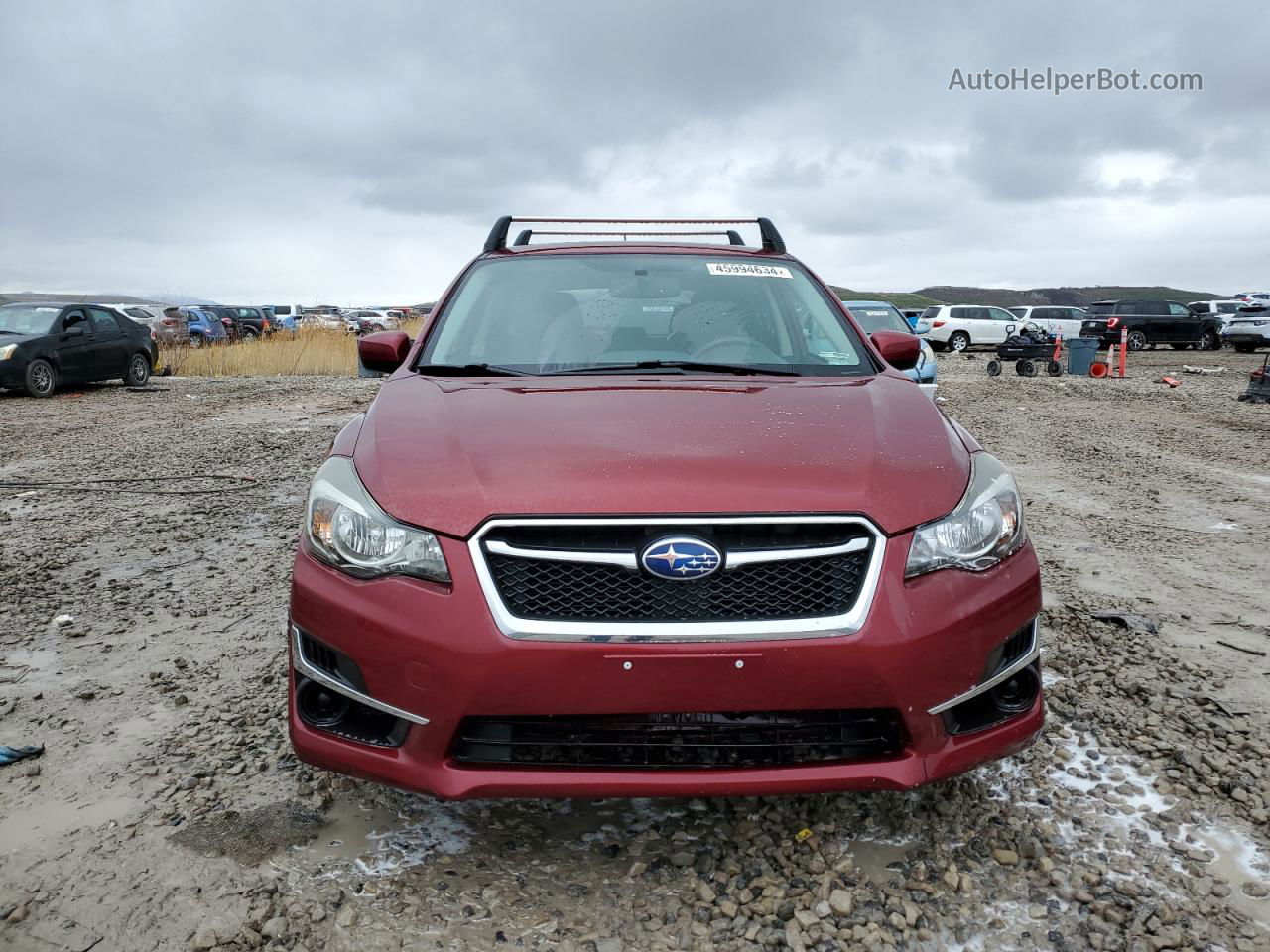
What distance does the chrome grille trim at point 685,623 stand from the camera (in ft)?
6.50

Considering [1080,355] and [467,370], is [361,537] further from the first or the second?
[1080,355]

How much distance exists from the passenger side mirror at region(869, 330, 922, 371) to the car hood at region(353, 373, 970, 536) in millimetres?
643

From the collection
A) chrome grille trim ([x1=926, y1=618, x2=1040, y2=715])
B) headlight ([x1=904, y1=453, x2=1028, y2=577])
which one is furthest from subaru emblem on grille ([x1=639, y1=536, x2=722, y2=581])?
chrome grille trim ([x1=926, y1=618, x2=1040, y2=715])

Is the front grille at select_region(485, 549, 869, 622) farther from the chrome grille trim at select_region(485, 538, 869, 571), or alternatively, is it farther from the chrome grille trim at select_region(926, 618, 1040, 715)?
the chrome grille trim at select_region(926, 618, 1040, 715)

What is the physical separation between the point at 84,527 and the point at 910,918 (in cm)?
536

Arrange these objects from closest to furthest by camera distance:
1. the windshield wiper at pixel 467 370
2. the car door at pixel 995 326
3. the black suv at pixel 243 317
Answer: the windshield wiper at pixel 467 370, the car door at pixel 995 326, the black suv at pixel 243 317

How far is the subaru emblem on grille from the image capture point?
202cm

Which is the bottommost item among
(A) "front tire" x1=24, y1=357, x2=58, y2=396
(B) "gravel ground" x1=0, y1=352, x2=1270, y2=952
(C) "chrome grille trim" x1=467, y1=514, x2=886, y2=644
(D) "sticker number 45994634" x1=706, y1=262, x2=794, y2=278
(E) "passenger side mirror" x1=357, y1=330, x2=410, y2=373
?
(B) "gravel ground" x1=0, y1=352, x2=1270, y2=952

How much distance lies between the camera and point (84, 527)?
5758mm

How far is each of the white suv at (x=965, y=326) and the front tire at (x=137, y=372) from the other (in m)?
22.0

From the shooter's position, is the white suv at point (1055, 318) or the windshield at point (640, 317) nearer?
the windshield at point (640, 317)

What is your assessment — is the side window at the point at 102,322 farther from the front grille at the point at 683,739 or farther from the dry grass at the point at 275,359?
the front grille at the point at 683,739

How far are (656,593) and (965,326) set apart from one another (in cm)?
3050

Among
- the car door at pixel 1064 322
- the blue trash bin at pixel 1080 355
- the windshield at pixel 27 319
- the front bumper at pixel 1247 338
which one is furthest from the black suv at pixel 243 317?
the front bumper at pixel 1247 338
